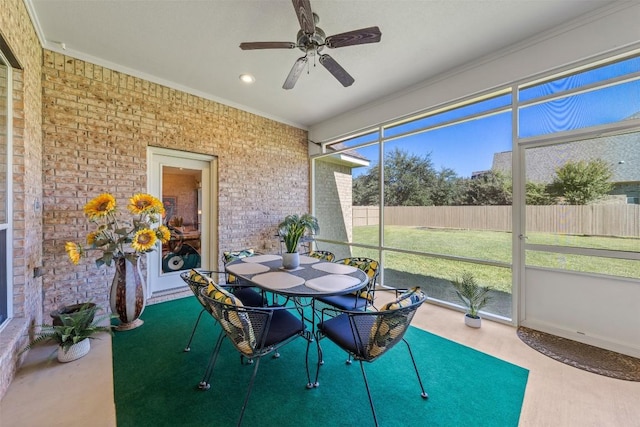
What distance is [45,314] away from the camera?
274 centimetres

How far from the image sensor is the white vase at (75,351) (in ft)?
7.09

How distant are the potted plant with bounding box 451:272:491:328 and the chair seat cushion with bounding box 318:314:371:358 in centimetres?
185

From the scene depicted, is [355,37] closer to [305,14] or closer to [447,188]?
[305,14]

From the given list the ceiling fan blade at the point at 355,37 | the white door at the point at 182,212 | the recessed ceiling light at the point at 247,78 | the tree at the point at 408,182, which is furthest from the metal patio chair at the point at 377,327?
the recessed ceiling light at the point at 247,78

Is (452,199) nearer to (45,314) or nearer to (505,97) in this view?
(505,97)

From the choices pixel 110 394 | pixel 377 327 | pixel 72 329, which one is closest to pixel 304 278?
pixel 377 327

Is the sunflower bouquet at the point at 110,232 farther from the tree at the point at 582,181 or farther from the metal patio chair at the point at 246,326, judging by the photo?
the tree at the point at 582,181

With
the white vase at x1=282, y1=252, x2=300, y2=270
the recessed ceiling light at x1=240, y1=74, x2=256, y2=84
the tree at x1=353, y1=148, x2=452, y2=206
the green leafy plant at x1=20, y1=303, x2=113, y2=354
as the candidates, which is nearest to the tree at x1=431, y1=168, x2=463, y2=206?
the tree at x1=353, y1=148, x2=452, y2=206

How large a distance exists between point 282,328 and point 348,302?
810 millimetres

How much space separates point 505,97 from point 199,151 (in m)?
4.25

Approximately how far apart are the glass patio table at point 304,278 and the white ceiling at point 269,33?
2401mm

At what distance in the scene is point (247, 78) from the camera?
344cm

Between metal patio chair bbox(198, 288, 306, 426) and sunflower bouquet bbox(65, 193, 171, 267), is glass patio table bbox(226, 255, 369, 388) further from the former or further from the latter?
sunflower bouquet bbox(65, 193, 171, 267)

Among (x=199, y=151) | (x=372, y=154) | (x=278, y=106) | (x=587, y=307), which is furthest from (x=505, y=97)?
(x=199, y=151)
